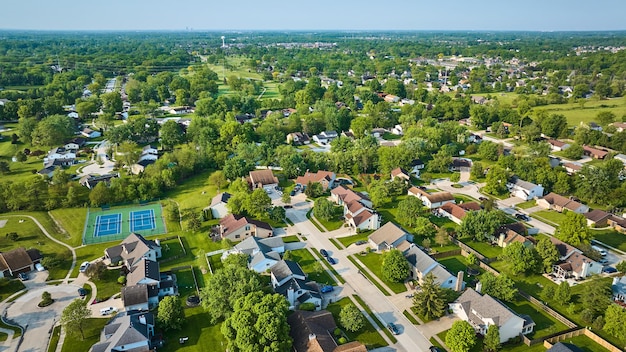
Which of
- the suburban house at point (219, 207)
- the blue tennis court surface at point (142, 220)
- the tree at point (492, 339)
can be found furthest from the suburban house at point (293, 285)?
the blue tennis court surface at point (142, 220)

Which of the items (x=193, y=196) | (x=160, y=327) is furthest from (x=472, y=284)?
(x=193, y=196)

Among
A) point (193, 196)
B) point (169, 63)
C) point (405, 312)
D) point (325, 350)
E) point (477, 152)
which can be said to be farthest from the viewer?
point (169, 63)

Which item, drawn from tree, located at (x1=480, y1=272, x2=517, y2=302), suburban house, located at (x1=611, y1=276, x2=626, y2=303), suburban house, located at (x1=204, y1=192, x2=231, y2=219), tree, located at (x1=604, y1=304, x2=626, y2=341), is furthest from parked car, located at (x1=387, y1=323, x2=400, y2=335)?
suburban house, located at (x1=204, y1=192, x2=231, y2=219)

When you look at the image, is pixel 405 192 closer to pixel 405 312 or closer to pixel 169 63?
pixel 405 312

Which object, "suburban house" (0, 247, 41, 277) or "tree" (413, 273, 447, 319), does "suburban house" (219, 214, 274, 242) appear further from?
"tree" (413, 273, 447, 319)

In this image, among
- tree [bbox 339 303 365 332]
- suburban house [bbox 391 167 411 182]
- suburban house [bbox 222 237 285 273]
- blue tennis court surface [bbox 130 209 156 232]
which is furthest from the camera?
suburban house [bbox 391 167 411 182]

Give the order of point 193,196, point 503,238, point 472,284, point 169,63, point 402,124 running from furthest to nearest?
point 169,63 → point 402,124 → point 193,196 → point 503,238 → point 472,284
